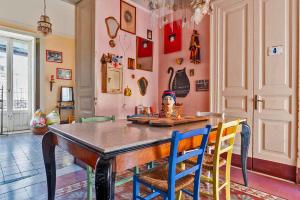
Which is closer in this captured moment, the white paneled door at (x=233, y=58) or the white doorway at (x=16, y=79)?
the white paneled door at (x=233, y=58)

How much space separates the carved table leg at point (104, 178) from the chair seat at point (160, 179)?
1.43ft

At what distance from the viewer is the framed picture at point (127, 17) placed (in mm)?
3498

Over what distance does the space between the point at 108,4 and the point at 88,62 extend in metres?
1.03

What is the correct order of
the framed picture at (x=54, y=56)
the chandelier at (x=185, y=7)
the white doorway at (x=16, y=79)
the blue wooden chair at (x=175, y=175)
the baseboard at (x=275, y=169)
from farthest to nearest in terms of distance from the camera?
the framed picture at (x=54, y=56)
the white doorway at (x=16, y=79)
the baseboard at (x=275, y=169)
the chandelier at (x=185, y=7)
the blue wooden chair at (x=175, y=175)

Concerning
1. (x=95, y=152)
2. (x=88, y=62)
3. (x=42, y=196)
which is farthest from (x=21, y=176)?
(x=95, y=152)

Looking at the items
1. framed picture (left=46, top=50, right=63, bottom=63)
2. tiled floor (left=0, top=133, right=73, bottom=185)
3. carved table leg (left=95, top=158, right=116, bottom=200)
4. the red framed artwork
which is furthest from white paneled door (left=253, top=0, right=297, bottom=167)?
framed picture (left=46, top=50, right=63, bottom=63)

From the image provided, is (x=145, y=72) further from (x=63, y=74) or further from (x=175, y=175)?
(x=63, y=74)

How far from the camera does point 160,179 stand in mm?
1351

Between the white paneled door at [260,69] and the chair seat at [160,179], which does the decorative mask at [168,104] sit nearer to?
the chair seat at [160,179]

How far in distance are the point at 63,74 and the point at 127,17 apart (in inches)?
150

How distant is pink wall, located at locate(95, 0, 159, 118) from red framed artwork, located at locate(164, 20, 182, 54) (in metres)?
0.26

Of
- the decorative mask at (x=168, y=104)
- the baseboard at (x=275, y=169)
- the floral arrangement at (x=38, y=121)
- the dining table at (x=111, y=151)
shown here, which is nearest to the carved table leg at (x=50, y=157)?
the dining table at (x=111, y=151)

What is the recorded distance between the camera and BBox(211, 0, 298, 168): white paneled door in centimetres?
240

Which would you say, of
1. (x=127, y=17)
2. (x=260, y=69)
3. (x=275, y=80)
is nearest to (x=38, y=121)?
(x=127, y=17)
